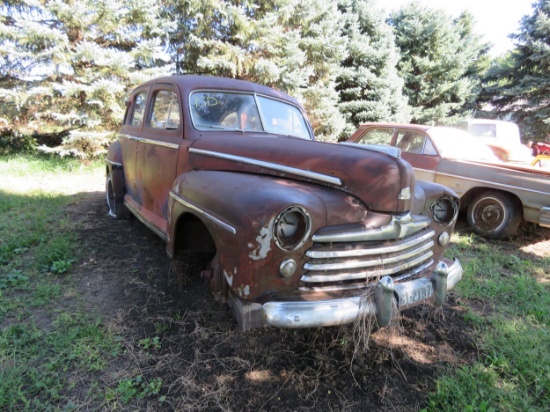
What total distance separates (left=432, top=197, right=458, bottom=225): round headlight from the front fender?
1.18 meters

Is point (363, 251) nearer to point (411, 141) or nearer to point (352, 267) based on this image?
point (352, 267)

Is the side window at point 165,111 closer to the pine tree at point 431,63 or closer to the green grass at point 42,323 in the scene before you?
the green grass at point 42,323

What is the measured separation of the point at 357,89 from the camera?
41.2 feet

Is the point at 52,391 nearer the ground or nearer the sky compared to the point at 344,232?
nearer the ground

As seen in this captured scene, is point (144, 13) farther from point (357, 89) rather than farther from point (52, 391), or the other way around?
point (52, 391)

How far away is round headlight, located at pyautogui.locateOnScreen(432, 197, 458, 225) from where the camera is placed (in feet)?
8.77

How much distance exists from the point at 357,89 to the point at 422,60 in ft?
15.9

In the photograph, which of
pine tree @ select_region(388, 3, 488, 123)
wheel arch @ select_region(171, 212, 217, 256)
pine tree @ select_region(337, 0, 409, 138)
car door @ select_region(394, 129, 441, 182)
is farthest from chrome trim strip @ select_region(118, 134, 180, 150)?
pine tree @ select_region(388, 3, 488, 123)

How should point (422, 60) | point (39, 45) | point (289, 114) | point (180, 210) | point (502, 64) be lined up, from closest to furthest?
1. point (180, 210)
2. point (289, 114)
3. point (39, 45)
4. point (422, 60)
5. point (502, 64)

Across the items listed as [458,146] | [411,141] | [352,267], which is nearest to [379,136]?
[411,141]

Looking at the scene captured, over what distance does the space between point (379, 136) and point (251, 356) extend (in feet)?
17.4

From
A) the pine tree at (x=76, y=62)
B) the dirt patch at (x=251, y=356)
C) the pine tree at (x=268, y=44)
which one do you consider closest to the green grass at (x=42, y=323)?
the dirt patch at (x=251, y=356)

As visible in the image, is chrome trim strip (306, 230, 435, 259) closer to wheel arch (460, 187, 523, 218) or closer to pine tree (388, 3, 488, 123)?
wheel arch (460, 187, 523, 218)

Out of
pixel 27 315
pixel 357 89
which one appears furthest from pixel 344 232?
pixel 357 89
